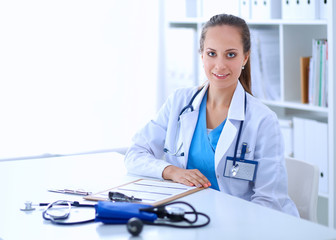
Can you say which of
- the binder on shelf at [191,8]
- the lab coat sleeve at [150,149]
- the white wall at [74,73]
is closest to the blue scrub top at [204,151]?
the lab coat sleeve at [150,149]

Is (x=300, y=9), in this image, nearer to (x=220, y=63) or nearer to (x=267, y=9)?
(x=267, y=9)

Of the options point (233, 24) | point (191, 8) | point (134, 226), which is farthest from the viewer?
point (191, 8)

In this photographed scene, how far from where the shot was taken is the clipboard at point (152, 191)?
164 centimetres

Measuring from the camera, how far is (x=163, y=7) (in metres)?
3.79

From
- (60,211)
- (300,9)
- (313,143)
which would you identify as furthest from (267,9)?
(60,211)

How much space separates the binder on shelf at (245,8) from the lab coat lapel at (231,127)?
1.33 metres

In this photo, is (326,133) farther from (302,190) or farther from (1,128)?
(1,128)

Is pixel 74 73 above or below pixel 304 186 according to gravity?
above

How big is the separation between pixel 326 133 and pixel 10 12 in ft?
6.29

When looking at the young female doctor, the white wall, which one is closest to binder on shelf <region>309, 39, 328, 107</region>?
the young female doctor

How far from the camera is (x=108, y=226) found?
4.71 feet

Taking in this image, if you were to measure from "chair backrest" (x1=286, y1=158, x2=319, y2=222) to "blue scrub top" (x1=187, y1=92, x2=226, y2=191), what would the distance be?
261 mm

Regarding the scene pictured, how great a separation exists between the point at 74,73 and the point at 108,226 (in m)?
2.28

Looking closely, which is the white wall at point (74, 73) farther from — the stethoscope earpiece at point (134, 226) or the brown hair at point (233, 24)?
the stethoscope earpiece at point (134, 226)
